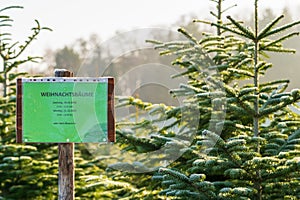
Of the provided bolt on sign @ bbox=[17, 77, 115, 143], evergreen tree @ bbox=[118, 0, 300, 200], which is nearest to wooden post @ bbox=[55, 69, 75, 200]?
bolt on sign @ bbox=[17, 77, 115, 143]

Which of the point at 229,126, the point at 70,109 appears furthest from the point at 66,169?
the point at 229,126

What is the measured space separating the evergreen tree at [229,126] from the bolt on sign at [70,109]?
0.51 m

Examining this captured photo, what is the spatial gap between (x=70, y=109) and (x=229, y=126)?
1303mm

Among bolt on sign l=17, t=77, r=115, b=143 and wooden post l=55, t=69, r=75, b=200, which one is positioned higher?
bolt on sign l=17, t=77, r=115, b=143

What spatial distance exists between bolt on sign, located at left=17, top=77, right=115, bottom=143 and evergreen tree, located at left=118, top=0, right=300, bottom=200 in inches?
20.0

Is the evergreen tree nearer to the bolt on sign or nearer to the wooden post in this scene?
the bolt on sign

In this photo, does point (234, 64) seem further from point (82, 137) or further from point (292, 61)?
point (292, 61)

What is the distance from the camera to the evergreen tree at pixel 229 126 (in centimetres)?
319

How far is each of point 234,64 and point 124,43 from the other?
93 cm

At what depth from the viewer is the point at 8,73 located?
5.53 meters

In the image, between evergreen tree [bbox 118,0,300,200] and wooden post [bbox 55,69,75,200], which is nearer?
evergreen tree [bbox 118,0,300,200]

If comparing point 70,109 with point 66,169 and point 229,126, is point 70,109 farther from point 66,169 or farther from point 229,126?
point 229,126

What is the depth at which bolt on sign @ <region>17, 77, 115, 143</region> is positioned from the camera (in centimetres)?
311

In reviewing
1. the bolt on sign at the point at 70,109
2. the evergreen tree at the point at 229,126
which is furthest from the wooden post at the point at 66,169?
the evergreen tree at the point at 229,126
